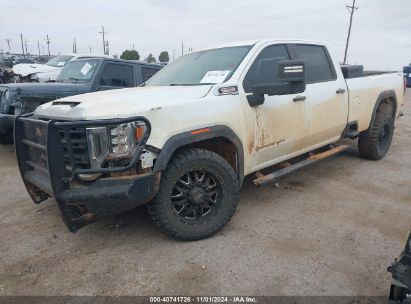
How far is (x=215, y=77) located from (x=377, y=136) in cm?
336

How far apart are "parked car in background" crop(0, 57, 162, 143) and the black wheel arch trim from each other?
152 inches

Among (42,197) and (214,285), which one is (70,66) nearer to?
(42,197)

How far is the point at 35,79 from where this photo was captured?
37.0 ft

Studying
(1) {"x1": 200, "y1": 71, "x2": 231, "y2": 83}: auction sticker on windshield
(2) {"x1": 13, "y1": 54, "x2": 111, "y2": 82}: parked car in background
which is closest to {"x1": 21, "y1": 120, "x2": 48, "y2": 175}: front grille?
(1) {"x1": 200, "y1": 71, "x2": 231, "y2": 83}: auction sticker on windshield

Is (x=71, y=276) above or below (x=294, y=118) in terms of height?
below

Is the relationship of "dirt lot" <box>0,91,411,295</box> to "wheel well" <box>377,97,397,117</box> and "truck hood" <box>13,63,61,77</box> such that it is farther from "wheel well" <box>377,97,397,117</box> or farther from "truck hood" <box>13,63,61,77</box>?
"truck hood" <box>13,63,61,77</box>

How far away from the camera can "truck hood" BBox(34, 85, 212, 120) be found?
275 centimetres

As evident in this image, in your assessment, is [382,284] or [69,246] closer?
[382,284]

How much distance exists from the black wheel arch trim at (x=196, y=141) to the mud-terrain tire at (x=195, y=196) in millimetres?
146

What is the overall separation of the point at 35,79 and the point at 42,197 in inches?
356

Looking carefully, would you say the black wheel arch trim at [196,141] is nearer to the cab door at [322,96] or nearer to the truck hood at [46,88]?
the cab door at [322,96]

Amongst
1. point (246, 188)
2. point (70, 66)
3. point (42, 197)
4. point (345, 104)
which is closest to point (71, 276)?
point (42, 197)

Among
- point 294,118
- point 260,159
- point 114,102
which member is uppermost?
point 114,102

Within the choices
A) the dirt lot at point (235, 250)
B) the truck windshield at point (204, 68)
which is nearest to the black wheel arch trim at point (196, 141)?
the truck windshield at point (204, 68)
